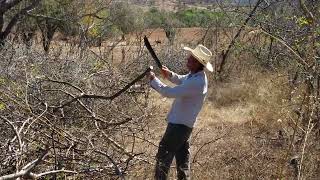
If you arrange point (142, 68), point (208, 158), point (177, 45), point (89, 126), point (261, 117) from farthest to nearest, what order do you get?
point (177, 45)
point (142, 68)
point (261, 117)
point (208, 158)
point (89, 126)

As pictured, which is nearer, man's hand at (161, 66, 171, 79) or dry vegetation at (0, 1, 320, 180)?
dry vegetation at (0, 1, 320, 180)

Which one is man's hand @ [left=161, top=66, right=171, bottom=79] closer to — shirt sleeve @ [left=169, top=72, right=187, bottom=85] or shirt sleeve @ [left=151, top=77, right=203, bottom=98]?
shirt sleeve @ [left=169, top=72, right=187, bottom=85]

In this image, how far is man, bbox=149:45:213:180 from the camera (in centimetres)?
507

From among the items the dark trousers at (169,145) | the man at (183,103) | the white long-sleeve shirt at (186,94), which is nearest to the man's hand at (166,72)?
the man at (183,103)

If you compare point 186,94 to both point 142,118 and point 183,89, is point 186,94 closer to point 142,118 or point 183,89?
point 183,89

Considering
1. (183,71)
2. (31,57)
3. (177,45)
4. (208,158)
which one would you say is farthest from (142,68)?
(177,45)

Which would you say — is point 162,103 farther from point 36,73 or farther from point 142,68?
point 36,73

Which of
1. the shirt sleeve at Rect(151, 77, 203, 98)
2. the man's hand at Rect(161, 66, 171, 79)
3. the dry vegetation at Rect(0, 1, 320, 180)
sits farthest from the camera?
the man's hand at Rect(161, 66, 171, 79)

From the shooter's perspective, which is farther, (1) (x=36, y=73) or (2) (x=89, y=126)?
(1) (x=36, y=73)

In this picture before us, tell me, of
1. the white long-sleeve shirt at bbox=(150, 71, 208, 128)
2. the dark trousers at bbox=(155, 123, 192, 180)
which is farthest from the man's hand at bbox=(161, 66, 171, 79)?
the dark trousers at bbox=(155, 123, 192, 180)

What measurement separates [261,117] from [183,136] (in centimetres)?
425

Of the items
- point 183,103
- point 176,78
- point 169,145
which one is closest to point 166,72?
point 176,78

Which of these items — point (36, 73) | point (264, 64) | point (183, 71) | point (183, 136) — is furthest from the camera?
point (183, 71)

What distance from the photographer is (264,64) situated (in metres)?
12.7
